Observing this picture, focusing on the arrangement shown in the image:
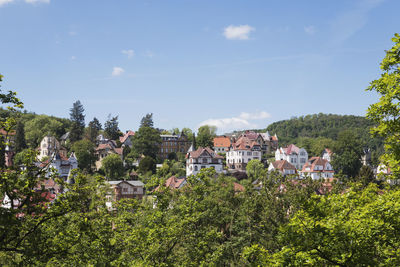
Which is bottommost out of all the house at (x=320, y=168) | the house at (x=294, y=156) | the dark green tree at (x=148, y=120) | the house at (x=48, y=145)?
the house at (x=320, y=168)

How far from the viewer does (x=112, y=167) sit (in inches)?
3280

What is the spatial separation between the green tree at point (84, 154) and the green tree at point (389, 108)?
272 ft

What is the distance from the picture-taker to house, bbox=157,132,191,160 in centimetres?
10931

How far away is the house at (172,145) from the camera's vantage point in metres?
109

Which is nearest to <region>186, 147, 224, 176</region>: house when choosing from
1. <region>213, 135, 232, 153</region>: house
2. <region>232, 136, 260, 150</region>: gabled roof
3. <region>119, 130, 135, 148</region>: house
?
<region>232, 136, 260, 150</region>: gabled roof

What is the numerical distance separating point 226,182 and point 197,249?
19321 millimetres

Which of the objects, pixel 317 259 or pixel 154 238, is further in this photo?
pixel 154 238

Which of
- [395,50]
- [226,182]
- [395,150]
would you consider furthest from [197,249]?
[226,182]

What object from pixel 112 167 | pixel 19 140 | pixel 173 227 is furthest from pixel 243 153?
pixel 173 227

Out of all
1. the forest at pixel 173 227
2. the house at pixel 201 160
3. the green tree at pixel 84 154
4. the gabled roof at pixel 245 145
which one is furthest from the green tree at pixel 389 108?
the gabled roof at pixel 245 145

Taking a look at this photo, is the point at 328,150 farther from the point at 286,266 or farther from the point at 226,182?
the point at 286,266

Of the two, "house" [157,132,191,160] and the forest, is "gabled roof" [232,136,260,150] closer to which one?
"house" [157,132,191,160]

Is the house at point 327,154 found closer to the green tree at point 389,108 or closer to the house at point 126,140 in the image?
the house at point 126,140

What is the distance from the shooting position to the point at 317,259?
10875 mm
